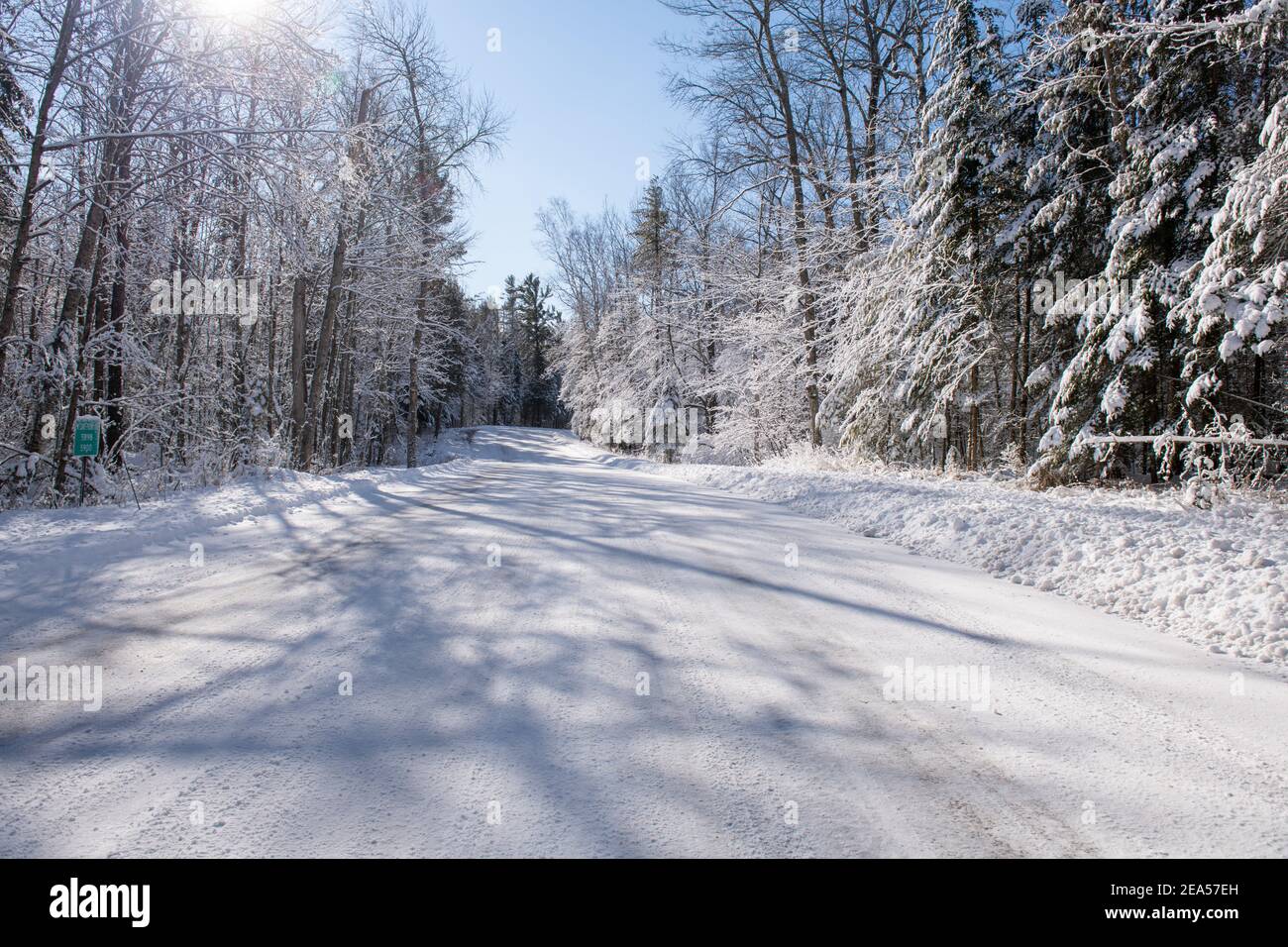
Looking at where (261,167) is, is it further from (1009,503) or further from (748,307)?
(748,307)

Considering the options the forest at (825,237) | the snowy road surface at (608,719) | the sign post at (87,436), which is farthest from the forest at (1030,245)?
the sign post at (87,436)

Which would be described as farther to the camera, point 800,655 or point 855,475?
point 855,475

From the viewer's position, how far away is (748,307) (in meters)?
24.1

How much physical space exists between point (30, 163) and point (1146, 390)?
1515cm

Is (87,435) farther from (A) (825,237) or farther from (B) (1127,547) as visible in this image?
(A) (825,237)

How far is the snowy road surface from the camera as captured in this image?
212cm

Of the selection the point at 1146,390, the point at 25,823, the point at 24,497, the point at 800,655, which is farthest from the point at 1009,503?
the point at 24,497

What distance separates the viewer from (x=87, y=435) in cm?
671

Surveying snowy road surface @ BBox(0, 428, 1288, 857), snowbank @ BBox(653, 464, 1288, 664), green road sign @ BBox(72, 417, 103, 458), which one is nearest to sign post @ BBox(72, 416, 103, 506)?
green road sign @ BBox(72, 417, 103, 458)

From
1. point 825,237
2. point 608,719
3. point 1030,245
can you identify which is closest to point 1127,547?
point 608,719

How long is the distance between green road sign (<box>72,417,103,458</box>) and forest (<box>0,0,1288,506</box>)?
1.04 m

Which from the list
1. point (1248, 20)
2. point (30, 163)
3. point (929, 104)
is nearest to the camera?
point (1248, 20)

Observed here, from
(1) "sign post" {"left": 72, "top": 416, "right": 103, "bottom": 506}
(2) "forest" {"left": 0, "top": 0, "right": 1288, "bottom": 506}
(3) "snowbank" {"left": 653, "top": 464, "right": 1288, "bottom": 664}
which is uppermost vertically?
(2) "forest" {"left": 0, "top": 0, "right": 1288, "bottom": 506}

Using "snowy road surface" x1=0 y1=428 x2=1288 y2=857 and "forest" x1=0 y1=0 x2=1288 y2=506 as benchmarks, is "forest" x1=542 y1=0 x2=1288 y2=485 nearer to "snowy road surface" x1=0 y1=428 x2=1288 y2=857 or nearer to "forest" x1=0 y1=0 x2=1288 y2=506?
"forest" x1=0 y1=0 x2=1288 y2=506
